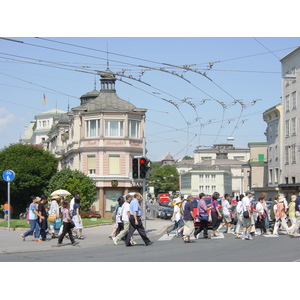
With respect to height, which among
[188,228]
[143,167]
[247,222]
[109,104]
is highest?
[109,104]

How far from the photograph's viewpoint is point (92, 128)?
48.7 m

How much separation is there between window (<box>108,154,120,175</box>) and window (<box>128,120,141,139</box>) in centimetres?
228

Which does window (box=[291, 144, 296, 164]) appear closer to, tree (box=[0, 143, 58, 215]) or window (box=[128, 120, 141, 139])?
window (box=[128, 120, 141, 139])

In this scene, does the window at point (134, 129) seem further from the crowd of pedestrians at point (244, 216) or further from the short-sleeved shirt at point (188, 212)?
the short-sleeved shirt at point (188, 212)

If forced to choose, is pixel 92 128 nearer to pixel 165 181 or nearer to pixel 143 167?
pixel 143 167

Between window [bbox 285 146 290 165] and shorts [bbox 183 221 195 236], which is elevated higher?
window [bbox 285 146 290 165]

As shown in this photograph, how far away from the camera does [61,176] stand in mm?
45125

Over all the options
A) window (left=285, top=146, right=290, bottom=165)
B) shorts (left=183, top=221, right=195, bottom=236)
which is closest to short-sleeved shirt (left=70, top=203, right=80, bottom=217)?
shorts (left=183, top=221, right=195, bottom=236)

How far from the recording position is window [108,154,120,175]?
47781mm

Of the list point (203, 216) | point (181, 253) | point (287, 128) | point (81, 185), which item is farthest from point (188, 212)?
point (287, 128)

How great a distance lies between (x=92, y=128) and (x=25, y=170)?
9655mm

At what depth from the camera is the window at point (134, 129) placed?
158 ft
